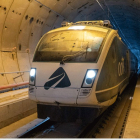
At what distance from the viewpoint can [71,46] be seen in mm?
5793

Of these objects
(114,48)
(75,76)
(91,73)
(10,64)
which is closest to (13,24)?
(10,64)

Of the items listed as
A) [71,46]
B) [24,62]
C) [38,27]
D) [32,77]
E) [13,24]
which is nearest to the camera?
[32,77]

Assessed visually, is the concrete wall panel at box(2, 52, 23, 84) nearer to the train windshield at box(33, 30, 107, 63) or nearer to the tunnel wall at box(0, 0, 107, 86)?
the tunnel wall at box(0, 0, 107, 86)

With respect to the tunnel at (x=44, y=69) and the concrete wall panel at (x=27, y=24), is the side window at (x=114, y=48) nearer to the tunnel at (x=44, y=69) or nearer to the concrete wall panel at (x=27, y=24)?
the tunnel at (x=44, y=69)

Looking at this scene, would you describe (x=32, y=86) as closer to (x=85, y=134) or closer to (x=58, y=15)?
(x=85, y=134)

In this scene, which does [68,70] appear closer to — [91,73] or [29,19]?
[91,73]

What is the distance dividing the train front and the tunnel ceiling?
4331 mm

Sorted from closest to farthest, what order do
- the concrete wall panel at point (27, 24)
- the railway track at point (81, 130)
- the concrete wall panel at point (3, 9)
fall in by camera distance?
1. the railway track at point (81, 130)
2. the concrete wall panel at point (3, 9)
3. the concrete wall panel at point (27, 24)

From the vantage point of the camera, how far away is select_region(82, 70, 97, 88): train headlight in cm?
502

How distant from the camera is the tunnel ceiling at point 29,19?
9818 mm

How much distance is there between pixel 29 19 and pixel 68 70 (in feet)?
21.7

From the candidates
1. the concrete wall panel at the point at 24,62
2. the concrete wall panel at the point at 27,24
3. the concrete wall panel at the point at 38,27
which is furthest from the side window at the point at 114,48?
the concrete wall panel at the point at 24,62

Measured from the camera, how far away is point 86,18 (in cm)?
1653

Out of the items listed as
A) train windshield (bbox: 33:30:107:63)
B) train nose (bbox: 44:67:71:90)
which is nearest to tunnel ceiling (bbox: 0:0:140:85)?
train windshield (bbox: 33:30:107:63)
